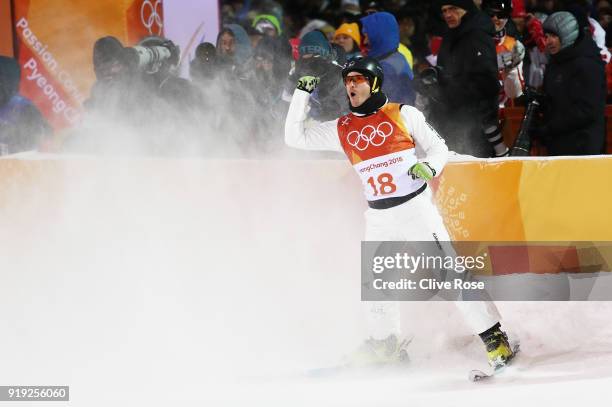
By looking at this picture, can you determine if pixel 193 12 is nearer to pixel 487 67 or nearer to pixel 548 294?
pixel 487 67

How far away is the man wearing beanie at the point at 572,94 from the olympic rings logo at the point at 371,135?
7.38ft

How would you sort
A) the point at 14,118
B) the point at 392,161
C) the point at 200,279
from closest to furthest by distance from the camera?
the point at 392,161 → the point at 200,279 → the point at 14,118

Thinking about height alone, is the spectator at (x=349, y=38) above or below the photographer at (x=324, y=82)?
above

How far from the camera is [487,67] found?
7.64 meters

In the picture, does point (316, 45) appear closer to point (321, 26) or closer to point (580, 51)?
point (580, 51)

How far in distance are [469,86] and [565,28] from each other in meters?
0.92

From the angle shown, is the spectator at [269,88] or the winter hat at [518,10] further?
the winter hat at [518,10]

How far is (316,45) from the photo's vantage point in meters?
7.59

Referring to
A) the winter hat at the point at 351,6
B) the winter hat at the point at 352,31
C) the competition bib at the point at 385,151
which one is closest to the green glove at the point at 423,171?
the competition bib at the point at 385,151

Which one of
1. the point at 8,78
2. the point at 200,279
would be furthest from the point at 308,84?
the point at 8,78

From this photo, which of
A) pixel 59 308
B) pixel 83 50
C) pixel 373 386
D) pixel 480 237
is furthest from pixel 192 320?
pixel 83 50

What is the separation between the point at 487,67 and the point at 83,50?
13.3ft

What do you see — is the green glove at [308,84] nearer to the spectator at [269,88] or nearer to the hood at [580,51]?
the spectator at [269,88]

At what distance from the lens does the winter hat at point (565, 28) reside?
7.88 meters
